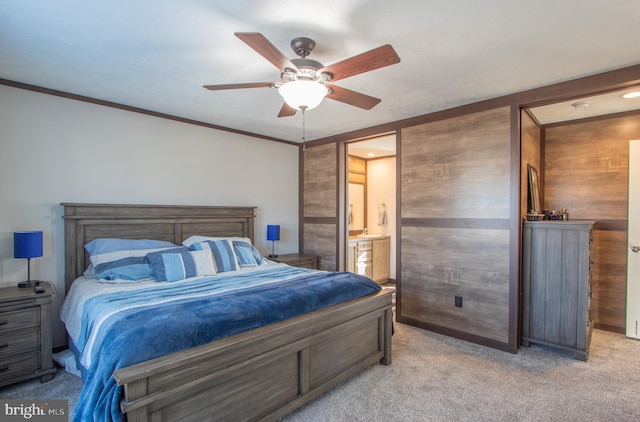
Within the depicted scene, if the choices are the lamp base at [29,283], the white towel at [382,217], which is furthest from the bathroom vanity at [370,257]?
the lamp base at [29,283]

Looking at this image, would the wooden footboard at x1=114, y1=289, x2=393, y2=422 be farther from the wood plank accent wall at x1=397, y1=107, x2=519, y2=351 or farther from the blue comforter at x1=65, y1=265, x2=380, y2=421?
the wood plank accent wall at x1=397, y1=107, x2=519, y2=351

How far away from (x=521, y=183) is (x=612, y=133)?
1.60 metres

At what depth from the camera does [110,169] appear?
3484mm

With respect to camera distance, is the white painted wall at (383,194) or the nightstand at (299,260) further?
the white painted wall at (383,194)

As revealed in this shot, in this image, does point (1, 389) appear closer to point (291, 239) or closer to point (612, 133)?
point (291, 239)

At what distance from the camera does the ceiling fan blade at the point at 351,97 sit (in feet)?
7.62

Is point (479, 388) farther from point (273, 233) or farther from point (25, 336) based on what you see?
point (25, 336)

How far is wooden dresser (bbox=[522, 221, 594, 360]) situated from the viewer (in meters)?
3.04

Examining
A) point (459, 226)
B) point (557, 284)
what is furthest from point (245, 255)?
point (557, 284)

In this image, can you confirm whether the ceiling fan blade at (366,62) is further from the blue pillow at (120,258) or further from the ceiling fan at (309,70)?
the blue pillow at (120,258)

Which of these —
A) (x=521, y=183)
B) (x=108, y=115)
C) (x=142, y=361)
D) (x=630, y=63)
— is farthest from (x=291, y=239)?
(x=630, y=63)

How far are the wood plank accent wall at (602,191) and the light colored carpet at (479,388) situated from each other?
0.68 metres

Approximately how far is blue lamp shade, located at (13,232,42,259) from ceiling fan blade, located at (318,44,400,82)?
272 cm

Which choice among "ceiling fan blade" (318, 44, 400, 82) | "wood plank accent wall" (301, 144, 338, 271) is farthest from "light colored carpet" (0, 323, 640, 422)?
"ceiling fan blade" (318, 44, 400, 82)
